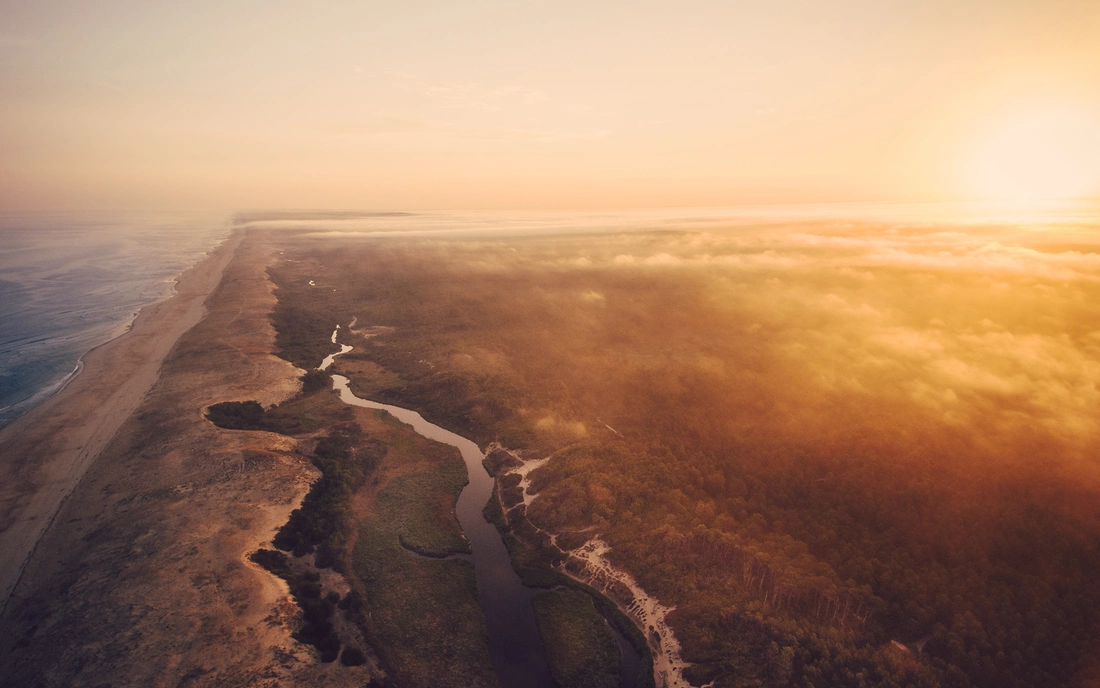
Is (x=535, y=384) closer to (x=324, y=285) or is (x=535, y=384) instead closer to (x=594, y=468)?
(x=594, y=468)

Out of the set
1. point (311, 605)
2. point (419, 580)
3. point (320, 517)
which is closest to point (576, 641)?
point (419, 580)

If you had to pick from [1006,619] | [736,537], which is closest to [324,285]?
[736,537]

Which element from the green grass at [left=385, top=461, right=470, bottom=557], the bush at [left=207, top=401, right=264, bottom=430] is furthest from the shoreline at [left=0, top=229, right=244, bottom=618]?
the green grass at [left=385, top=461, right=470, bottom=557]

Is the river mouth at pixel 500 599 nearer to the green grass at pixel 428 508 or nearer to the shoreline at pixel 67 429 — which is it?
the green grass at pixel 428 508

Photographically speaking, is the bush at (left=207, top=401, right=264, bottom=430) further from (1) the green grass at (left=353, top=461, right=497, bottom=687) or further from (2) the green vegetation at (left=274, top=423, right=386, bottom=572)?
(1) the green grass at (left=353, top=461, right=497, bottom=687)

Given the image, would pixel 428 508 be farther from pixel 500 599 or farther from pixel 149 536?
pixel 149 536
